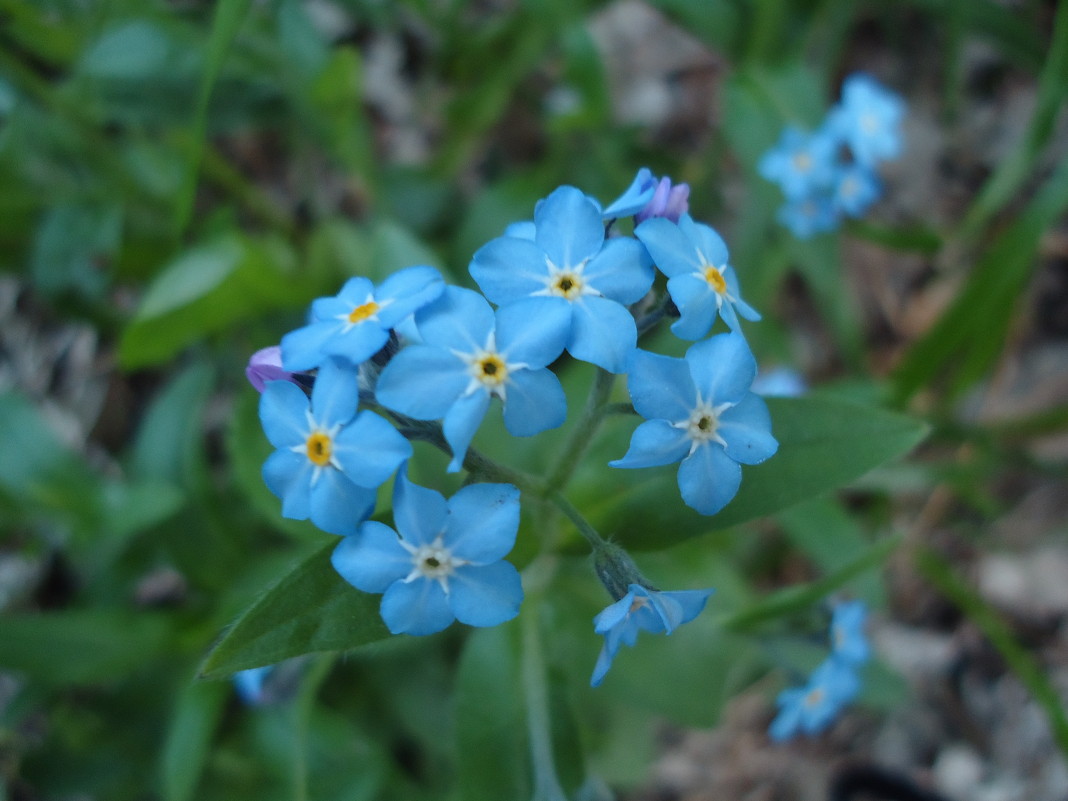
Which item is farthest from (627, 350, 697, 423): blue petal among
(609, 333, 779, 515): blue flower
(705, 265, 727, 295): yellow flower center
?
(705, 265, 727, 295): yellow flower center

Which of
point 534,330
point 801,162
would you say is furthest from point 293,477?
point 801,162

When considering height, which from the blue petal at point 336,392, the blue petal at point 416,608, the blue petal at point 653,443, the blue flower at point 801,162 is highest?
the blue flower at point 801,162

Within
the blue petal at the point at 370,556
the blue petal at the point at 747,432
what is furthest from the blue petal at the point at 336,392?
the blue petal at the point at 747,432

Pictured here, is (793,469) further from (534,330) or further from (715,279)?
(534,330)

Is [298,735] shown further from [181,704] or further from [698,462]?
[698,462]

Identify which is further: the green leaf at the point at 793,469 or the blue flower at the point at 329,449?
the green leaf at the point at 793,469

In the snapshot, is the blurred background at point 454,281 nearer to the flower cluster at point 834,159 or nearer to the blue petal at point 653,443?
the flower cluster at point 834,159

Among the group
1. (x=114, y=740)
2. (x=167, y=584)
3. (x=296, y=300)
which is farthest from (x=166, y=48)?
(x=114, y=740)
